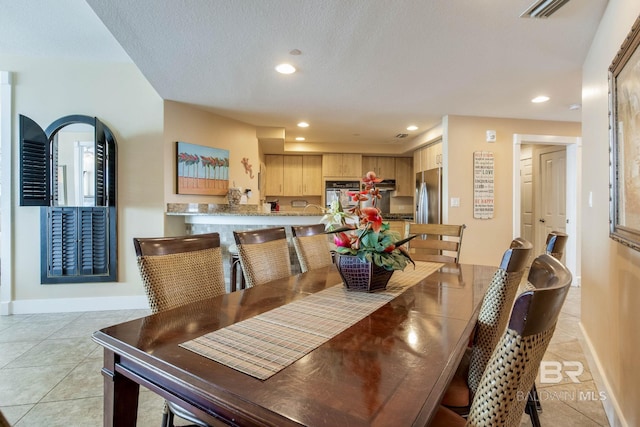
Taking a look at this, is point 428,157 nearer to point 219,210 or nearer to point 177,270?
point 219,210

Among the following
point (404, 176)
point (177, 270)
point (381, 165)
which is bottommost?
point (177, 270)

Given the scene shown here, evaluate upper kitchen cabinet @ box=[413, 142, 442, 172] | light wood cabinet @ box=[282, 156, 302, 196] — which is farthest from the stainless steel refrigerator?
light wood cabinet @ box=[282, 156, 302, 196]

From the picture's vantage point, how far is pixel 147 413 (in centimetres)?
168

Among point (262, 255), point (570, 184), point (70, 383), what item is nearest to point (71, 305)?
point (70, 383)

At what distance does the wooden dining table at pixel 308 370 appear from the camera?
590 millimetres

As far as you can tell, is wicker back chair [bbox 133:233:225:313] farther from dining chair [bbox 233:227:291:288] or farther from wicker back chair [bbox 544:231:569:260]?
wicker back chair [bbox 544:231:569:260]

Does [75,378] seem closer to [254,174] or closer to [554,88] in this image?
[254,174]

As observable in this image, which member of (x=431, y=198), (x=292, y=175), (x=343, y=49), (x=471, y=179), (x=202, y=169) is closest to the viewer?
(x=343, y=49)

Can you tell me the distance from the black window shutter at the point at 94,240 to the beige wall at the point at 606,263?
4.11 m

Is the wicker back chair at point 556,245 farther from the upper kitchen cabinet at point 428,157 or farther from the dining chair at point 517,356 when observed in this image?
the upper kitchen cabinet at point 428,157

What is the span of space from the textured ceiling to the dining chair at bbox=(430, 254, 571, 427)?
6.00 ft

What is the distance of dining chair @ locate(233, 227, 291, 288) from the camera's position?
5.49 ft

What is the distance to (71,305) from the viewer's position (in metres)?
3.30

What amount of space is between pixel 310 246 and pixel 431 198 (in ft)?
9.84
